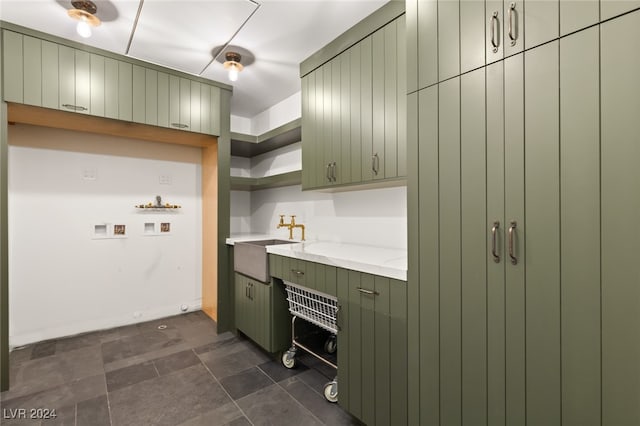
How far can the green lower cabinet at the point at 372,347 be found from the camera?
4.86 ft

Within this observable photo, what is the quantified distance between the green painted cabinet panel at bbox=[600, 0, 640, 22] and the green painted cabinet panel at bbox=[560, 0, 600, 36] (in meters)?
0.01

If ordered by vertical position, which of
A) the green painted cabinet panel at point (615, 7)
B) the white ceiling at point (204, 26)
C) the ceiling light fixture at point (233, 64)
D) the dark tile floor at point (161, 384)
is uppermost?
the white ceiling at point (204, 26)

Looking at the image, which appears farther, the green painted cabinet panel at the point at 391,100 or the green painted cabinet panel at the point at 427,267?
the green painted cabinet panel at the point at 391,100

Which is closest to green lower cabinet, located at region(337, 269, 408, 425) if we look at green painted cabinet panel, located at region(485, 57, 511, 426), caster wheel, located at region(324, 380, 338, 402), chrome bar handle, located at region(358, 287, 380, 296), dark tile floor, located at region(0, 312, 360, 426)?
chrome bar handle, located at region(358, 287, 380, 296)

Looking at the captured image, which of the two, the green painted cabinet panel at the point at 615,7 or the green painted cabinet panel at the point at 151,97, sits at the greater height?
the green painted cabinet panel at the point at 151,97

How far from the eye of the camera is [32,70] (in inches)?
85.8

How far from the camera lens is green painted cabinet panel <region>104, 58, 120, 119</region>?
247 centimetres

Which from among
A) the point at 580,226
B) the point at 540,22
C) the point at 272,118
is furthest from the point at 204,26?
the point at 580,226

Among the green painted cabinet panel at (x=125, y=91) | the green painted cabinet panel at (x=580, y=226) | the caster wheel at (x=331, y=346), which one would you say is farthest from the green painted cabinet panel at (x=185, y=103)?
the green painted cabinet panel at (x=580, y=226)

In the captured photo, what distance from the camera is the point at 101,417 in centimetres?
181

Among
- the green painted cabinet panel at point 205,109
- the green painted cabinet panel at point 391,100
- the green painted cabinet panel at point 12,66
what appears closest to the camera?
the green painted cabinet panel at point 391,100

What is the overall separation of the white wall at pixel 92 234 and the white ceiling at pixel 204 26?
1.10 meters

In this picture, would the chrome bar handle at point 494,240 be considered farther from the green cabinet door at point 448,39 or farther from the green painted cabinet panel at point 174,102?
the green painted cabinet panel at point 174,102

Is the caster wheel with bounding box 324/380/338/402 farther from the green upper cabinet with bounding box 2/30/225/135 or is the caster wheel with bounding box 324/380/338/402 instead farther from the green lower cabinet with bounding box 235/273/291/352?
the green upper cabinet with bounding box 2/30/225/135
